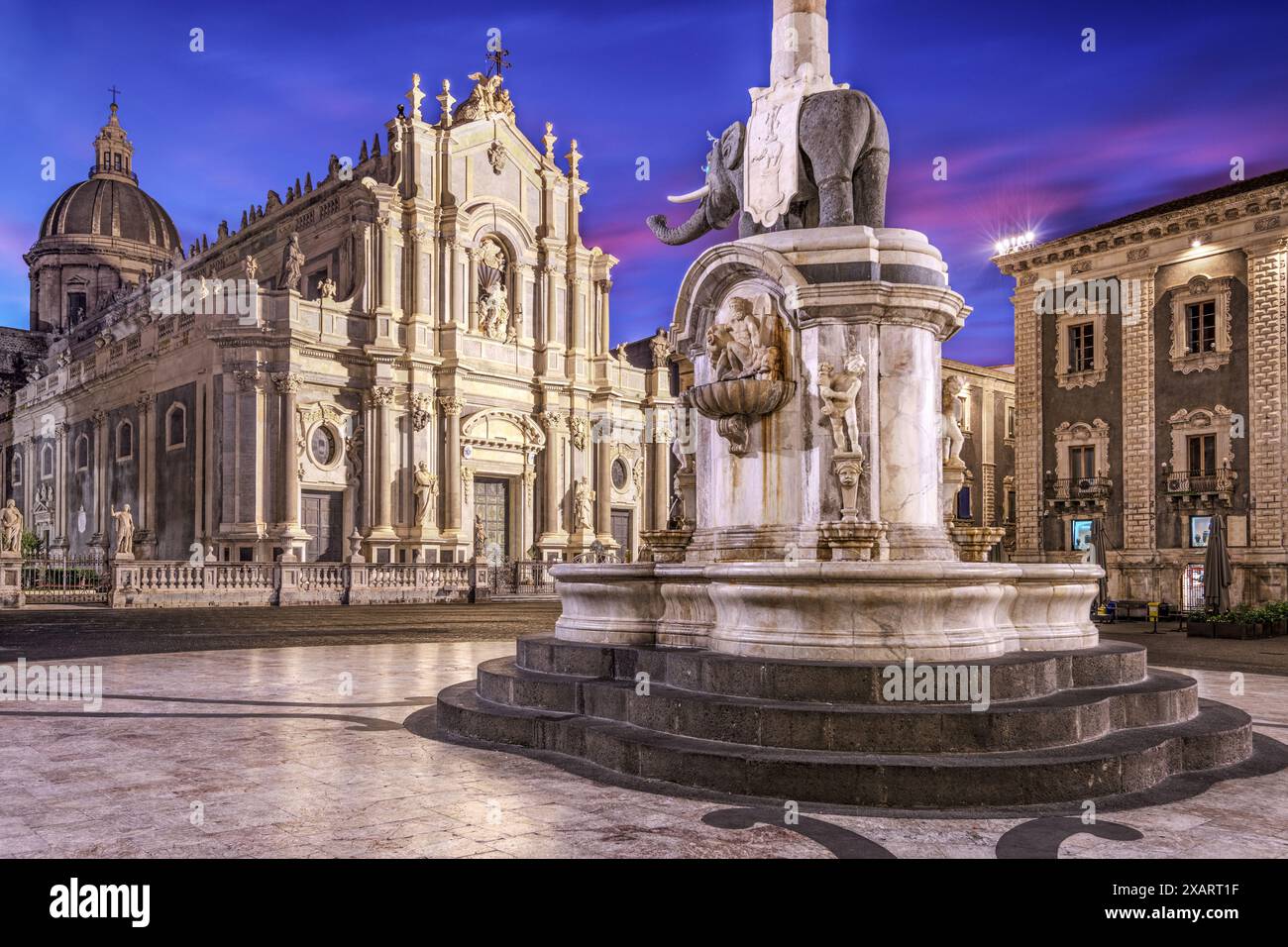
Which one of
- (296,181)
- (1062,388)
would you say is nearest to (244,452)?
(296,181)

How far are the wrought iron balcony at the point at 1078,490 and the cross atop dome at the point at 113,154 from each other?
61154mm

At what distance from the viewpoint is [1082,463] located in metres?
36.4

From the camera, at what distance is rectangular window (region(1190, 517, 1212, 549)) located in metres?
32.5

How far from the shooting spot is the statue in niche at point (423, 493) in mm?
38562

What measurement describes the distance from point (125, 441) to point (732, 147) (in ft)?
130

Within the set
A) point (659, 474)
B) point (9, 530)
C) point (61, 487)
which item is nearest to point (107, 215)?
point (61, 487)

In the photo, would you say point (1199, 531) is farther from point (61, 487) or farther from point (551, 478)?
point (61, 487)

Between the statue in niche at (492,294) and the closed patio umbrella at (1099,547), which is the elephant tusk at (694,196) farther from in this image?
the statue in niche at (492,294)

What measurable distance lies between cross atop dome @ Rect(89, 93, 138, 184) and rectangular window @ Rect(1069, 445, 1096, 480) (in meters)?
61.4

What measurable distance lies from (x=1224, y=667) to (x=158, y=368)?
3616cm

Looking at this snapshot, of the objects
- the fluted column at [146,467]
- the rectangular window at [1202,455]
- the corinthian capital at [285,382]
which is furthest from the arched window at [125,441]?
the rectangular window at [1202,455]

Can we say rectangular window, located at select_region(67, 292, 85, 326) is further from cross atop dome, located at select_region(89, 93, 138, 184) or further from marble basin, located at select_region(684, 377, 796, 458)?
marble basin, located at select_region(684, 377, 796, 458)

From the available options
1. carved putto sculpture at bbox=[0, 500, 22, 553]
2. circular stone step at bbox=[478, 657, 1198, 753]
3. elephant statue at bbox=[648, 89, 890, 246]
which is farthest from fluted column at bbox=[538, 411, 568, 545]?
circular stone step at bbox=[478, 657, 1198, 753]
